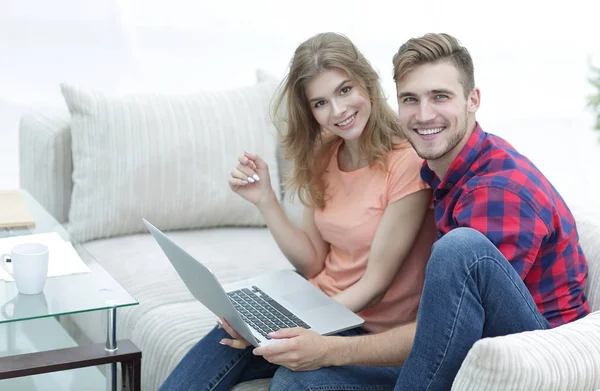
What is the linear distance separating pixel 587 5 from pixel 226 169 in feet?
7.97

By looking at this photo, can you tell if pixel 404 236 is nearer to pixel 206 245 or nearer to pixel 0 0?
pixel 206 245

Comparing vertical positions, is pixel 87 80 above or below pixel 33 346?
above

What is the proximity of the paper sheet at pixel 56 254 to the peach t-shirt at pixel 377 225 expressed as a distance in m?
0.57

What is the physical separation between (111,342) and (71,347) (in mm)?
103

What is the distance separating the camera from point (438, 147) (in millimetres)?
1636

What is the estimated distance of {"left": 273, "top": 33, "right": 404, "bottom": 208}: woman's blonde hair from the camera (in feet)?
5.98

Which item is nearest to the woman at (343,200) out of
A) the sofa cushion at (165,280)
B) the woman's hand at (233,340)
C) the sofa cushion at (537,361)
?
the woman's hand at (233,340)

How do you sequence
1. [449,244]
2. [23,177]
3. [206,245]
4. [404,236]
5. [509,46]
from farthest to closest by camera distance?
[509,46] → [23,177] → [206,245] → [404,236] → [449,244]

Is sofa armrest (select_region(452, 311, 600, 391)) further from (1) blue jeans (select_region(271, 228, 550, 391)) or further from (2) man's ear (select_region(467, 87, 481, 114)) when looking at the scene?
(2) man's ear (select_region(467, 87, 481, 114))

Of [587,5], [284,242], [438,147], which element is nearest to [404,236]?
[438,147]

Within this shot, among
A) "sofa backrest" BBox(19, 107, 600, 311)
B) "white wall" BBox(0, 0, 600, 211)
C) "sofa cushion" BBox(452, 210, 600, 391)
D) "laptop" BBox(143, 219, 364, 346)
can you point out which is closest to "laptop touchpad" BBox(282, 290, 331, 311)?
"laptop" BBox(143, 219, 364, 346)

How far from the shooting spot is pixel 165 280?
2.26 metres

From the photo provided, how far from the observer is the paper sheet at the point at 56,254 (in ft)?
5.97

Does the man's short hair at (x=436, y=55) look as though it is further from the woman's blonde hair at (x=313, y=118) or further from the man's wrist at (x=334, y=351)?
the man's wrist at (x=334, y=351)
